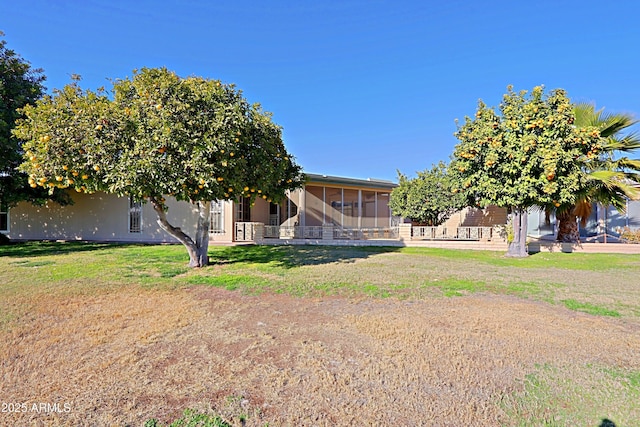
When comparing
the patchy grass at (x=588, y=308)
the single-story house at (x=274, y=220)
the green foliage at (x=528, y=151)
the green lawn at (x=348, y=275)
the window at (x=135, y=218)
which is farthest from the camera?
the window at (x=135, y=218)

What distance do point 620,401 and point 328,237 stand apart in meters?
13.5

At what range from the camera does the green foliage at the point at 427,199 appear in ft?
52.6

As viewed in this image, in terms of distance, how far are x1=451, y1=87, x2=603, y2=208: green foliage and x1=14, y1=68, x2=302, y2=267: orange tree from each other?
8087mm

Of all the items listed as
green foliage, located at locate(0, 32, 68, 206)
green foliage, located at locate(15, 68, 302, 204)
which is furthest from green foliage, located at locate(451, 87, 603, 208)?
green foliage, located at locate(0, 32, 68, 206)

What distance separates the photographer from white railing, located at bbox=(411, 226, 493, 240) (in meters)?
15.4

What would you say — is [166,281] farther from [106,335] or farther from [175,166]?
[106,335]

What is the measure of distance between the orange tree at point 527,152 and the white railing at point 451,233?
10.6 feet

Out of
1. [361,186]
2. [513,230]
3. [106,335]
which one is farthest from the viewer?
[361,186]

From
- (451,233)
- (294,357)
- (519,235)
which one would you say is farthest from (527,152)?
(294,357)

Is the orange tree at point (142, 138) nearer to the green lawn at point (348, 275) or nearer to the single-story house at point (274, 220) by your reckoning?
the green lawn at point (348, 275)

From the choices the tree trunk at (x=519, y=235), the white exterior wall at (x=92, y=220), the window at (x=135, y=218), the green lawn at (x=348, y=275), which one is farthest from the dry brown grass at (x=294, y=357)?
the window at (x=135, y=218)

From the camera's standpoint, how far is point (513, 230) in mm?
12516

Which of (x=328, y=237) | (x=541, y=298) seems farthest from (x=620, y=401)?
(x=328, y=237)

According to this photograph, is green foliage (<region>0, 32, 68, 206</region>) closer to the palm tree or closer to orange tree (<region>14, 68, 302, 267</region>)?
orange tree (<region>14, 68, 302, 267</region>)
